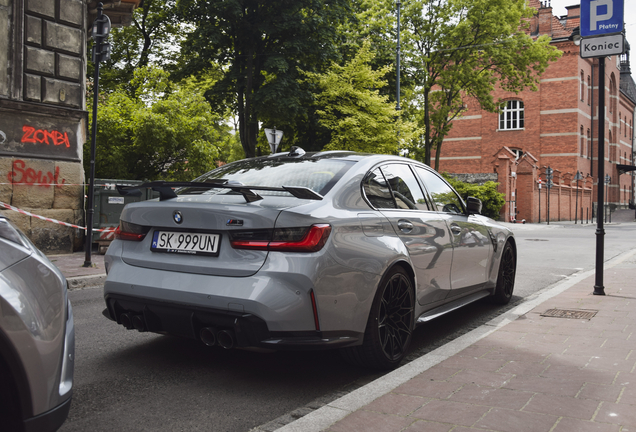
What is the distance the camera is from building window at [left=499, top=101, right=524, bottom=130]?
47688mm

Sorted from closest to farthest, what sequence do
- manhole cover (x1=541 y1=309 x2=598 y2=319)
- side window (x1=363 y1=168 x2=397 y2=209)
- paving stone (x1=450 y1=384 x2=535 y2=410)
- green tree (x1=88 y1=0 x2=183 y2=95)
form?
paving stone (x1=450 y1=384 x2=535 y2=410)
side window (x1=363 y1=168 x2=397 y2=209)
manhole cover (x1=541 y1=309 x2=598 y2=319)
green tree (x1=88 y1=0 x2=183 y2=95)

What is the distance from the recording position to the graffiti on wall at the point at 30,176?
11.4m

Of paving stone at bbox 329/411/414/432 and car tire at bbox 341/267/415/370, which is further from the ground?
car tire at bbox 341/267/415/370

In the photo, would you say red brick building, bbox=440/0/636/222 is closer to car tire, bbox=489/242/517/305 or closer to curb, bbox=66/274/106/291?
car tire, bbox=489/242/517/305

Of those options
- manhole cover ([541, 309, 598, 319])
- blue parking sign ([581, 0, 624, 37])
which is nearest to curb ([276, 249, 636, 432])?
manhole cover ([541, 309, 598, 319])

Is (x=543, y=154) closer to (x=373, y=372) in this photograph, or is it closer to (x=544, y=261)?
(x=544, y=261)

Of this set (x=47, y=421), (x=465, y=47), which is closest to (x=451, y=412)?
(x=47, y=421)

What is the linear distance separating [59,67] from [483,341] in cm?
1058

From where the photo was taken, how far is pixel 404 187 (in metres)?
4.80

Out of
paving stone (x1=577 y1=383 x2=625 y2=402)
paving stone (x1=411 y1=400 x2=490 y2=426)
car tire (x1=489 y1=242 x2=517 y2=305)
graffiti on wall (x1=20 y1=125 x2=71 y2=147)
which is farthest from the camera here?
graffiti on wall (x1=20 y1=125 x2=71 y2=147)

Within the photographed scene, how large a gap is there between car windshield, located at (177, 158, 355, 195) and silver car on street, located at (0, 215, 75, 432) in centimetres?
180

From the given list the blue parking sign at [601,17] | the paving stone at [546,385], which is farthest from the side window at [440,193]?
the blue parking sign at [601,17]

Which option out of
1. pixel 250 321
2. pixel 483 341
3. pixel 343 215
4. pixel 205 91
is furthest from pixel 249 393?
pixel 205 91

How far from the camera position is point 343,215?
12.3 feet
